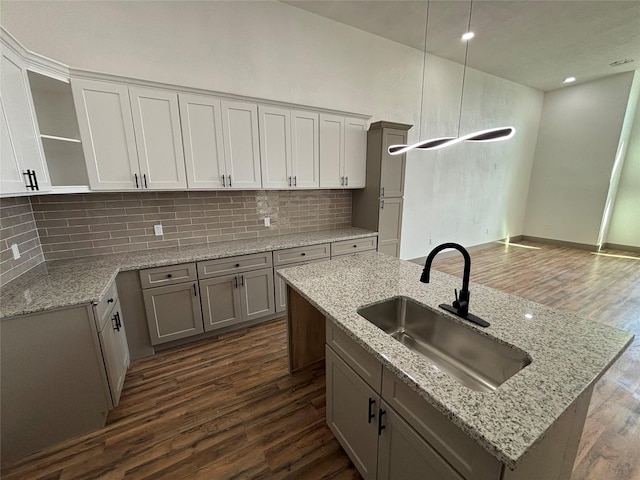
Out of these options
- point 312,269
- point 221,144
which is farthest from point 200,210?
point 312,269

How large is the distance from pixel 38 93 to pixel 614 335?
3.74 meters

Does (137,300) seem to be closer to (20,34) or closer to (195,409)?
(195,409)

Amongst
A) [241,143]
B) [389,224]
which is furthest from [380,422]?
[389,224]

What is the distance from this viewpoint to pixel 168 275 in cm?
236

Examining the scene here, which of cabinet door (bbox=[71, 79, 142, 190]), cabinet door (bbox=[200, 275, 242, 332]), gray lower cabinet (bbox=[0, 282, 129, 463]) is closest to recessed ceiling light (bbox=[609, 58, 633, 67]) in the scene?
cabinet door (bbox=[200, 275, 242, 332])

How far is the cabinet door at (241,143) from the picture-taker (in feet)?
8.54

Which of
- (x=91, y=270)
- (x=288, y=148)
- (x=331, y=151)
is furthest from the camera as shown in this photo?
(x=331, y=151)

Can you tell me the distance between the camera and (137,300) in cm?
229

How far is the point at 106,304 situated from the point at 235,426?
1.23 m

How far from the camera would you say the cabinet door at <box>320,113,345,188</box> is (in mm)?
3162

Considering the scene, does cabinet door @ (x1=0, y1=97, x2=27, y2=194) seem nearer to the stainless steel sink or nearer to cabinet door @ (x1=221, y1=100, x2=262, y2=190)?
cabinet door @ (x1=221, y1=100, x2=262, y2=190)

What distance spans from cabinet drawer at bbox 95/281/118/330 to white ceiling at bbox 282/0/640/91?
3.47 m

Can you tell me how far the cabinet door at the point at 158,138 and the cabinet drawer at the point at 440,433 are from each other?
243cm

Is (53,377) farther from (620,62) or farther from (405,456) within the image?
(620,62)
